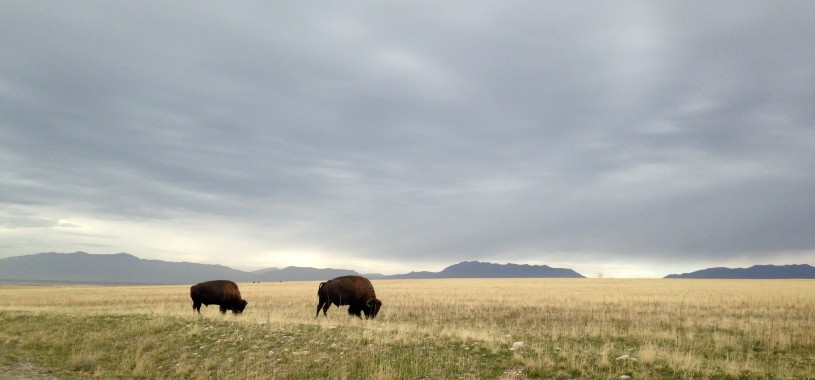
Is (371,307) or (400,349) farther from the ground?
(371,307)

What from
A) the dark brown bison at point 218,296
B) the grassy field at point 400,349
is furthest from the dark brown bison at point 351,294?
the dark brown bison at point 218,296

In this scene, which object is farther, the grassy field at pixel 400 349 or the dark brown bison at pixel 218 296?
the dark brown bison at pixel 218 296

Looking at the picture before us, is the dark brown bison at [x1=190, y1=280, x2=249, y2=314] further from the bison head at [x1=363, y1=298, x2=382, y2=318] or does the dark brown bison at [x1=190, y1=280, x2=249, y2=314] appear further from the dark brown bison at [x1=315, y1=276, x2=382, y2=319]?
the bison head at [x1=363, y1=298, x2=382, y2=318]

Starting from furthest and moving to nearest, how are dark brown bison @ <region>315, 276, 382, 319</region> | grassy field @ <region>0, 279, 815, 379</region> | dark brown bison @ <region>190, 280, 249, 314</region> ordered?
dark brown bison @ <region>190, 280, 249, 314</region> → dark brown bison @ <region>315, 276, 382, 319</region> → grassy field @ <region>0, 279, 815, 379</region>

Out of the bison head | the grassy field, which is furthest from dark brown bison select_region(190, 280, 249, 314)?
the bison head

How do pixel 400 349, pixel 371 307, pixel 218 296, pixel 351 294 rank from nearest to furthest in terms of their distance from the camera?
1. pixel 400 349
2. pixel 371 307
3. pixel 351 294
4. pixel 218 296

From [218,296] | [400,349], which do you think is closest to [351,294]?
[218,296]

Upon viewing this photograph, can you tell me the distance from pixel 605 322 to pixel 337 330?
1153 cm

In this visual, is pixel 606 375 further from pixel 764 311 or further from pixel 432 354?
pixel 764 311

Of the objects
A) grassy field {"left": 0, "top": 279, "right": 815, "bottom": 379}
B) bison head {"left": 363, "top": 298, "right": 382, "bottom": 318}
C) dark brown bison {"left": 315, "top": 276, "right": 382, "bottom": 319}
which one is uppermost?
dark brown bison {"left": 315, "top": 276, "right": 382, "bottom": 319}

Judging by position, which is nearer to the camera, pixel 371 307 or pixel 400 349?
pixel 400 349

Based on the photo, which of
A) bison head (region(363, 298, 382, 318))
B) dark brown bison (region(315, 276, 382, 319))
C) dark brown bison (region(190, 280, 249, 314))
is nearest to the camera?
bison head (region(363, 298, 382, 318))

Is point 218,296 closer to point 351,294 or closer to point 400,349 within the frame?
point 351,294

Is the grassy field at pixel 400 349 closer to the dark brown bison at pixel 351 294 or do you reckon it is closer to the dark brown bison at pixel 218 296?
the dark brown bison at pixel 351 294
